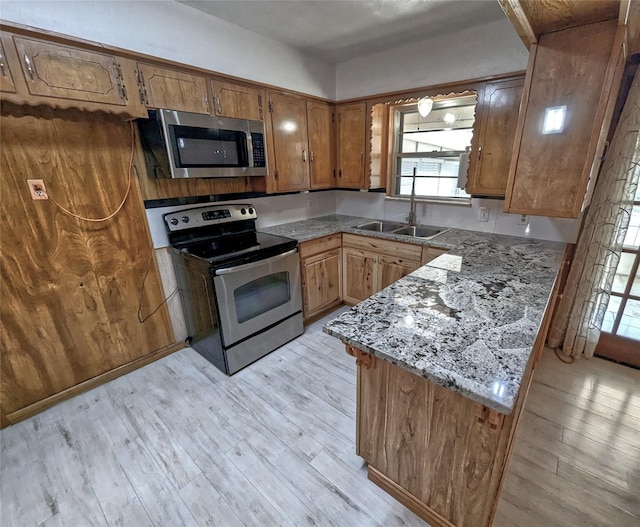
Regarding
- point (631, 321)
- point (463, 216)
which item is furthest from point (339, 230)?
point (631, 321)

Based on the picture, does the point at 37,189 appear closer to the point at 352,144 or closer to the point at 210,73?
the point at 210,73

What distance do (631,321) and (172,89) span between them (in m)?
3.78

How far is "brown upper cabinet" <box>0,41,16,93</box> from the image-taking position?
4.42 ft

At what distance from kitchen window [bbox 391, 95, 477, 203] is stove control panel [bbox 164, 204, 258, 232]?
5.33 ft

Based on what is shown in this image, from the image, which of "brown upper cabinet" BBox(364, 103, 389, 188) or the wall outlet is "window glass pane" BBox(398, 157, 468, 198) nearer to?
"brown upper cabinet" BBox(364, 103, 389, 188)

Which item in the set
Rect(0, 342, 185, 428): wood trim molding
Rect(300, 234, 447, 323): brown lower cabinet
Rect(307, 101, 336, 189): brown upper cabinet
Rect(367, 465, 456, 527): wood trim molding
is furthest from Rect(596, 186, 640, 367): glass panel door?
Rect(0, 342, 185, 428): wood trim molding

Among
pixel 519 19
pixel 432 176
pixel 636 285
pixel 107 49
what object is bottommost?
pixel 636 285

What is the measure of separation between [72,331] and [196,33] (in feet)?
7.47

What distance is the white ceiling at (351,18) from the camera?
1.97m

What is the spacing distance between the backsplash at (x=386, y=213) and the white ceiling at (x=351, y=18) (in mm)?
1361

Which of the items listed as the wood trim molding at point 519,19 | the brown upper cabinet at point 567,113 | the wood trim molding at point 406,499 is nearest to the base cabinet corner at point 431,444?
the wood trim molding at point 406,499

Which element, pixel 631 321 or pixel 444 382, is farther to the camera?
pixel 631 321

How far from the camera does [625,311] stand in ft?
7.44

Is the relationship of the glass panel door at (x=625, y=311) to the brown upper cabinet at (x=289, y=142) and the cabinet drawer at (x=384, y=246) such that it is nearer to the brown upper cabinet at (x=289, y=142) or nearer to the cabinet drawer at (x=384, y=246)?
the cabinet drawer at (x=384, y=246)
